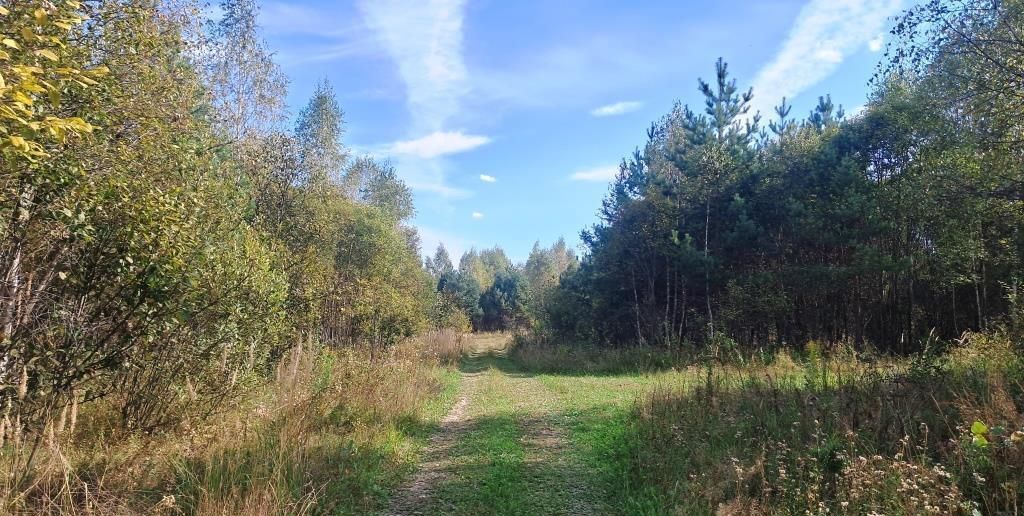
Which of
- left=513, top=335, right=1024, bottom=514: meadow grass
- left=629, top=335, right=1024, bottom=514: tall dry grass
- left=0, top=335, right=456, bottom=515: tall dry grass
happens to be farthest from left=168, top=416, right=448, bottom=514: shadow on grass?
left=629, top=335, right=1024, bottom=514: tall dry grass

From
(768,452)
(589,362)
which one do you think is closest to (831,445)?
(768,452)

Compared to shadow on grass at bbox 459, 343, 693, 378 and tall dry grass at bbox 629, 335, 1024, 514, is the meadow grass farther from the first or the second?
shadow on grass at bbox 459, 343, 693, 378

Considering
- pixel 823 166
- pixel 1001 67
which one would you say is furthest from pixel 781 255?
pixel 1001 67

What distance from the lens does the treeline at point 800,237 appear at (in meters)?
16.6

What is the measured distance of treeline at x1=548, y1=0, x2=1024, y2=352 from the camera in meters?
16.6

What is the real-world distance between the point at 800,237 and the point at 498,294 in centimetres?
4214

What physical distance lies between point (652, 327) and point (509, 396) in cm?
1271

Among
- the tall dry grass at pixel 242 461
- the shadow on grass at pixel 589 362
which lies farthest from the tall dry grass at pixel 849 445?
the shadow on grass at pixel 589 362

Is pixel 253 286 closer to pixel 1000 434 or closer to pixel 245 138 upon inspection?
pixel 1000 434

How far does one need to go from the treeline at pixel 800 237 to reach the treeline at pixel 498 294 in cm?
879

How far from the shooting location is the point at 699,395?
8.01 meters

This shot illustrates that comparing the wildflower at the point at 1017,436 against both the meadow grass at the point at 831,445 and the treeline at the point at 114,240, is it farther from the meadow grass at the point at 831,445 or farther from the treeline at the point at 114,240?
the treeline at the point at 114,240

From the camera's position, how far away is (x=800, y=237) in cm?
1927

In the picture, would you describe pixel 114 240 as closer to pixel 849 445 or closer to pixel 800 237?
pixel 849 445
